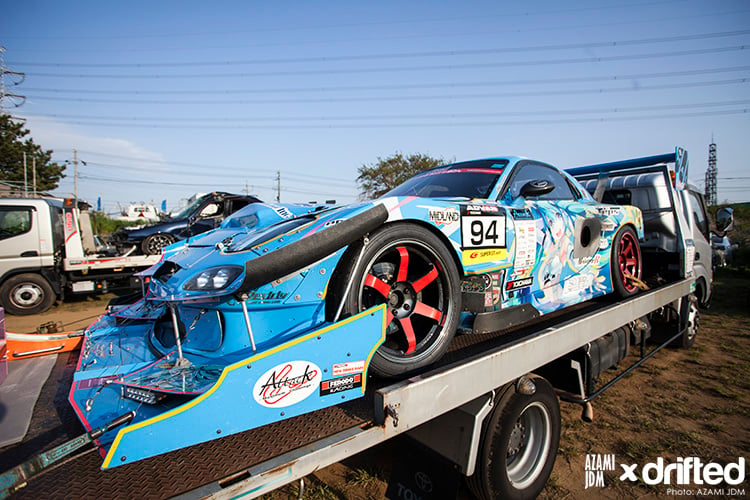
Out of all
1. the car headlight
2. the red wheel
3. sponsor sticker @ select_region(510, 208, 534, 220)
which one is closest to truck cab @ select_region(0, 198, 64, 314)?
the car headlight

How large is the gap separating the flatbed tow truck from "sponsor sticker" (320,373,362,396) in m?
0.15

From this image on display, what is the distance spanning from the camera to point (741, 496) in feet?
8.67

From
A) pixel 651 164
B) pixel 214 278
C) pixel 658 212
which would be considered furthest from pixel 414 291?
pixel 651 164

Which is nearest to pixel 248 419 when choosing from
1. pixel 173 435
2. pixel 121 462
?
pixel 173 435

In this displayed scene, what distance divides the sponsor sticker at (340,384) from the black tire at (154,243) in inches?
377

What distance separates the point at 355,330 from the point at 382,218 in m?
0.61

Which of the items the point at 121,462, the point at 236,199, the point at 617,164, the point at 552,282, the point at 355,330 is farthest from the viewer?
the point at 236,199

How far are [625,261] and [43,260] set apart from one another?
1094 centimetres

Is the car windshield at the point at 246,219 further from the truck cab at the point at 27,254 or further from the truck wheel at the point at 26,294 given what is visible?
the truck wheel at the point at 26,294

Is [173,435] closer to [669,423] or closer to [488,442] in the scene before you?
[488,442]

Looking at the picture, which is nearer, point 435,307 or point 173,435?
point 173,435

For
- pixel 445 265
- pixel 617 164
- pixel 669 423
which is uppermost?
pixel 617 164

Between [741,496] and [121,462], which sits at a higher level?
[121,462]

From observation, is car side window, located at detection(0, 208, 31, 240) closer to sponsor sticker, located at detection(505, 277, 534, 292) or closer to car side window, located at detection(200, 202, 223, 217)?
car side window, located at detection(200, 202, 223, 217)
